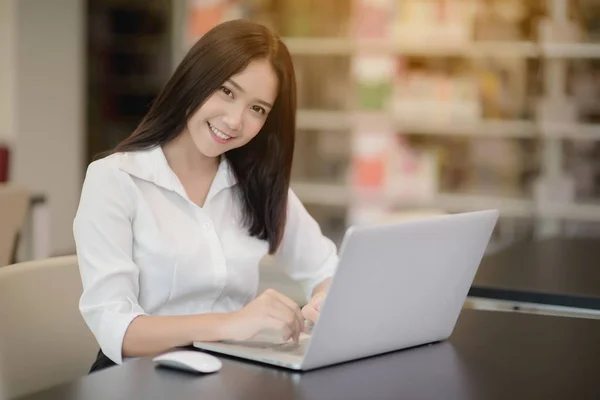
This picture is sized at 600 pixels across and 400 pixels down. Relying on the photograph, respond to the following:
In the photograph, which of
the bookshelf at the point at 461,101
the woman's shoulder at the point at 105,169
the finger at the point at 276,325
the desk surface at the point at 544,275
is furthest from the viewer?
the bookshelf at the point at 461,101

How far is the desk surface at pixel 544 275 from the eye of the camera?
1.94 m

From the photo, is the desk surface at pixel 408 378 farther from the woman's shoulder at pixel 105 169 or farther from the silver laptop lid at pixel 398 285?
the woman's shoulder at pixel 105 169

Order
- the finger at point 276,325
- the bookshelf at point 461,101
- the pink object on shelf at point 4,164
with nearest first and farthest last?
the finger at point 276,325, the pink object on shelf at point 4,164, the bookshelf at point 461,101

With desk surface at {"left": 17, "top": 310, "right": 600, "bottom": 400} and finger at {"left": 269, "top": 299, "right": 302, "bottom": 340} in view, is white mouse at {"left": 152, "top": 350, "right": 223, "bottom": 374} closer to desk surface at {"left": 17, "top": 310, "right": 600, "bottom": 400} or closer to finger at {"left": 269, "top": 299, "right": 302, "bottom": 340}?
desk surface at {"left": 17, "top": 310, "right": 600, "bottom": 400}

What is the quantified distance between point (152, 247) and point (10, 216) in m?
1.31

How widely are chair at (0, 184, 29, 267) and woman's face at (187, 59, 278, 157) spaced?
1.26 metres

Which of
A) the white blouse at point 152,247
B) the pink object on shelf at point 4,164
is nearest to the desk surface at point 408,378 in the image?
the white blouse at point 152,247

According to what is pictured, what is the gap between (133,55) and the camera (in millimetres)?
6977

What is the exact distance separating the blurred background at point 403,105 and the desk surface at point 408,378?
3.26m

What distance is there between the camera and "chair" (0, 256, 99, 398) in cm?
162

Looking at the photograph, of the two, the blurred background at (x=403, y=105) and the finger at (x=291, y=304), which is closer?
the finger at (x=291, y=304)

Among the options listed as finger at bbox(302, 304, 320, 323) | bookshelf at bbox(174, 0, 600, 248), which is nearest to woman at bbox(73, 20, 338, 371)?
finger at bbox(302, 304, 320, 323)

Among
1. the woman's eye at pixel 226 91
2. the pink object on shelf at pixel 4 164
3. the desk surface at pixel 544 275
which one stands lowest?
the pink object on shelf at pixel 4 164

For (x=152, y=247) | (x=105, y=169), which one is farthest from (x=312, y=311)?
(x=105, y=169)
